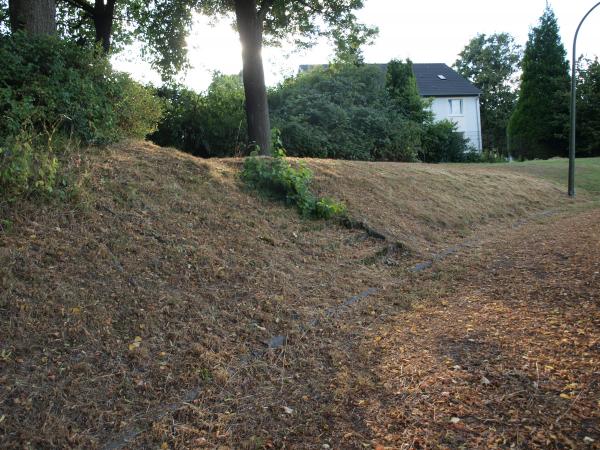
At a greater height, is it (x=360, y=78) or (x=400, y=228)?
(x=360, y=78)

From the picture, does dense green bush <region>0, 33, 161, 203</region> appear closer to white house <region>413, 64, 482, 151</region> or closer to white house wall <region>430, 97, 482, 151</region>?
white house <region>413, 64, 482, 151</region>

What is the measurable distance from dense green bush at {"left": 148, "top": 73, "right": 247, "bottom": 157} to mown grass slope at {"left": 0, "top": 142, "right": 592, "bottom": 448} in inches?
260

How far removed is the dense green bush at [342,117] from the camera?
17.5 m

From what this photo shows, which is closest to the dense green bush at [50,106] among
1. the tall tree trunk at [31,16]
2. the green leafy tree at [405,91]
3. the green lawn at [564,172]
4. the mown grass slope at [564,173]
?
the tall tree trunk at [31,16]

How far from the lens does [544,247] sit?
26.1ft

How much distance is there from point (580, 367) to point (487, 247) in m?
5.05

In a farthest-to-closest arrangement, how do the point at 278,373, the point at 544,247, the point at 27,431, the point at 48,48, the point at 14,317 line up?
the point at 544,247 < the point at 48,48 < the point at 278,373 < the point at 14,317 < the point at 27,431

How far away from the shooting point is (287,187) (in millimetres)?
7895

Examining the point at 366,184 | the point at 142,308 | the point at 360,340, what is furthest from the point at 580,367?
the point at 366,184

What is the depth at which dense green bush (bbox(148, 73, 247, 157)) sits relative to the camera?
14.7 meters

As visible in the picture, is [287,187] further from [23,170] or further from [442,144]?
[442,144]

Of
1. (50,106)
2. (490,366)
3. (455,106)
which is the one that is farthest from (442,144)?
(490,366)

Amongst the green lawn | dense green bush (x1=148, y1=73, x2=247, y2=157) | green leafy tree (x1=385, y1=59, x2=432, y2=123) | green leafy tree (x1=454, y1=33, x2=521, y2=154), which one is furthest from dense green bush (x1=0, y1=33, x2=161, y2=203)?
green leafy tree (x1=454, y1=33, x2=521, y2=154)

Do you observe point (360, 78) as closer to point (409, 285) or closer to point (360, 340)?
point (409, 285)
